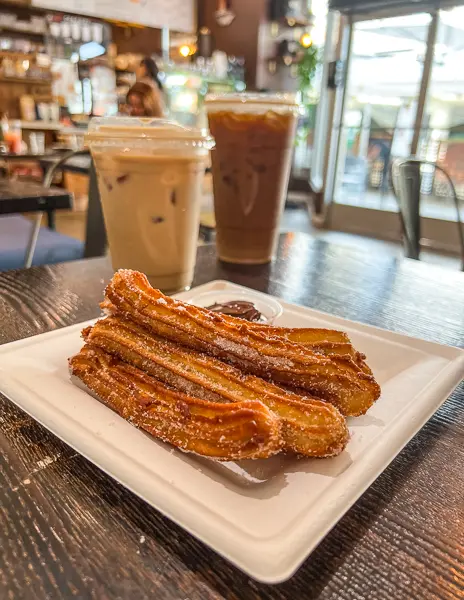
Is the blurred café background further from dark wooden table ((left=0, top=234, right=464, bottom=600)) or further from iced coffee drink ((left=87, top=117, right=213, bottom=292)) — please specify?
dark wooden table ((left=0, top=234, right=464, bottom=600))

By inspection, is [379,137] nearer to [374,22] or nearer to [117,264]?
[374,22]

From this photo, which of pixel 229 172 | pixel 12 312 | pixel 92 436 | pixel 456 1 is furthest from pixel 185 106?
pixel 92 436

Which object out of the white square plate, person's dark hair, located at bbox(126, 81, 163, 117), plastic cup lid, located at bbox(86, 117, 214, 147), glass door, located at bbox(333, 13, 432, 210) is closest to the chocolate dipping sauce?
the white square plate

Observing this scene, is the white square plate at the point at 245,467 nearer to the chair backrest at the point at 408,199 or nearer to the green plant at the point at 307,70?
the chair backrest at the point at 408,199

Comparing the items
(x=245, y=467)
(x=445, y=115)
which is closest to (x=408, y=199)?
(x=245, y=467)

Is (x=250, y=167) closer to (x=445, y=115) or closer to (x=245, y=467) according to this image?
(x=245, y=467)

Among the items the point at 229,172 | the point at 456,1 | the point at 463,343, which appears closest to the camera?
the point at 463,343
